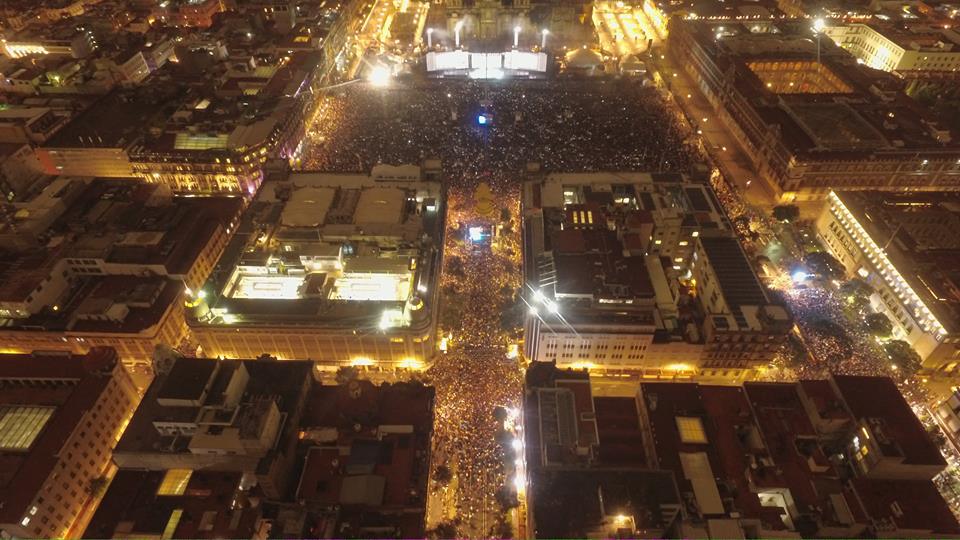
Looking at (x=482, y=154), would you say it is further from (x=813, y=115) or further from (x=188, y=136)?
(x=813, y=115)

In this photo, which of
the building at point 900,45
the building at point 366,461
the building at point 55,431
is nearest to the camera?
the building at point 366,461

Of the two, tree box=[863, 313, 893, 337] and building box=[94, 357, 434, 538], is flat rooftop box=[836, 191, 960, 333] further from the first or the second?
building box=[94, 357, 434, 538]

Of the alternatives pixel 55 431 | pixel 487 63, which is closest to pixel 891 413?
pixel 55 431


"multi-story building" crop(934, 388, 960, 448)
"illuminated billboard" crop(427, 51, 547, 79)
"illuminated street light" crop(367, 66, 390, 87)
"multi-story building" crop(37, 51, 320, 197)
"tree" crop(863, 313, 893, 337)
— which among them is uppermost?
"illuminated billboard" crop(427, 51, 547, 79)

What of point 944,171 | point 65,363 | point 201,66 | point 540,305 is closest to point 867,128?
point 944,171

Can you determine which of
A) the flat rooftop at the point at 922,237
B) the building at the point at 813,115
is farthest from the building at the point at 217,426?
the building at the point at 813,115

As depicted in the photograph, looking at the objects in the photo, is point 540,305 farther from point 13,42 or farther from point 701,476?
point 13,42


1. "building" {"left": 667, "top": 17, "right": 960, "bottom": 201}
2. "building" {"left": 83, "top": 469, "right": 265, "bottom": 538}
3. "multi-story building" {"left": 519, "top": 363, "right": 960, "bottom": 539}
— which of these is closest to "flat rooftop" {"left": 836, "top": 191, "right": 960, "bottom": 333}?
"building" {"left": 667, "top": 17, "right": 960, "bottom": 201}

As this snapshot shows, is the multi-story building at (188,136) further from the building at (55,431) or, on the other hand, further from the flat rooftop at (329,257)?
the building at (55,431)
